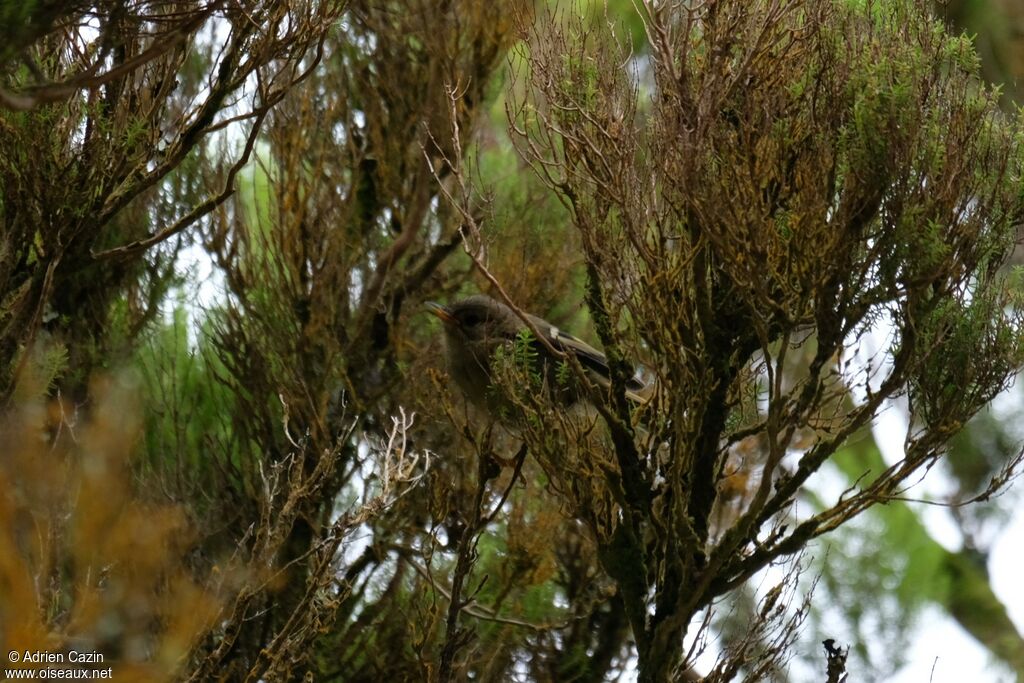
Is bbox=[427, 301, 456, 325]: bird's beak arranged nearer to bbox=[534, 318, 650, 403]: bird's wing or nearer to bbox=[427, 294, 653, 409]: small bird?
bbox=[427, 294, 653, 409]: small bird

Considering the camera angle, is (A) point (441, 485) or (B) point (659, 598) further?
(A) point (441, 485)

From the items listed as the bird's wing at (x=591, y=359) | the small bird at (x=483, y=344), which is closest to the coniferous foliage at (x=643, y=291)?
the small bird at (x=483, y=344)

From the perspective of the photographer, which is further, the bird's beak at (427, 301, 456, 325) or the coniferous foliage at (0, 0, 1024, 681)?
the bird's beak at (427, 301, 456, 325)

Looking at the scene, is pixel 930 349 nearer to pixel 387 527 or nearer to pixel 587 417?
pixel 587 417

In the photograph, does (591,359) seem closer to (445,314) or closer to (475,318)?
(475,318)

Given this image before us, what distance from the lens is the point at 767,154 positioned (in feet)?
13.0

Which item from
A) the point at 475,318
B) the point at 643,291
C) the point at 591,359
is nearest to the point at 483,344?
the point at 591,359

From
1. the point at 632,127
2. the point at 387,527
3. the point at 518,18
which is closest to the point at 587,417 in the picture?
the point at 632,127

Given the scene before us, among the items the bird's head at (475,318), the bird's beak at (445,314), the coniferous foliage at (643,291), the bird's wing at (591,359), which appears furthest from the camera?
the bird's beak at (445,314)

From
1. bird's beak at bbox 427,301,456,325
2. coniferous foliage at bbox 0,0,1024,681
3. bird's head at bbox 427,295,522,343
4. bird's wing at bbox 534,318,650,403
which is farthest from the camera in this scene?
bird's beak at bbox 427,301,456,325

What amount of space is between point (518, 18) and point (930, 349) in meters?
1.71

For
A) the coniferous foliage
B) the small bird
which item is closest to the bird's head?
the small bird

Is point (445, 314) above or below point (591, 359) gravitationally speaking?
above

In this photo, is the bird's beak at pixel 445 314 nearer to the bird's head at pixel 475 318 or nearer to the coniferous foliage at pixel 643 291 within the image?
the bird's head at pixel 475 318
